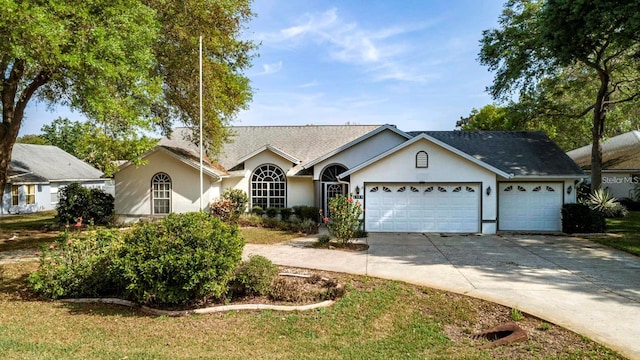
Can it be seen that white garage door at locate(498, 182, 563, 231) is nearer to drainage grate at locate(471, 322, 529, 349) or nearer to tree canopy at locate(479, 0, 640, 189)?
tree canopy at locate(479, 0, 640, 189)

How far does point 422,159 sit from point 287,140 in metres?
9.58

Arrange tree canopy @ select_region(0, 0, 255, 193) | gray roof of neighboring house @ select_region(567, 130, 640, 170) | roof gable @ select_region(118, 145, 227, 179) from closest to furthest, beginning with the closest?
tree canopy @ select_region(0, 0, 255, 193)
roof gable @ select_region(118, 145, 227, 179)
gray roof of neighboring house @ select_region(567, 130, 640, 170)

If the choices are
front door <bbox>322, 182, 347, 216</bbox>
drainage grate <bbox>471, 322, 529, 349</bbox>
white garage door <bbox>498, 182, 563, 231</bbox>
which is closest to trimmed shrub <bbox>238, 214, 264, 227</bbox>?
front door <bbox>322, 182, 347, 216</bbox>

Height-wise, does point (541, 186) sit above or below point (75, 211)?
above

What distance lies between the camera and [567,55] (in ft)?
51.3

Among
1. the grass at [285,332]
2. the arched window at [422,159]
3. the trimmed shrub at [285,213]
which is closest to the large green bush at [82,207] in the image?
the trimmed shrub at [285,213]

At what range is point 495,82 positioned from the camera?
857 inches

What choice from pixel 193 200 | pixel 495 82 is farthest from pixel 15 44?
pixel 495 82

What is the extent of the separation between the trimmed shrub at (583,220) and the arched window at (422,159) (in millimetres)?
6452

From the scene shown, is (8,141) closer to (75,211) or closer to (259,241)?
(75,211)

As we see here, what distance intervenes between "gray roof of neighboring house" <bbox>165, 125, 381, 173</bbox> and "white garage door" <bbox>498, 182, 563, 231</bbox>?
9363mm

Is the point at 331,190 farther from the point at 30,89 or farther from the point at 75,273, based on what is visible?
the point at 30,89

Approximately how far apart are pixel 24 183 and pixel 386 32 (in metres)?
26.7

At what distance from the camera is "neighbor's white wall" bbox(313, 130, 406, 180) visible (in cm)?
1902
